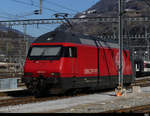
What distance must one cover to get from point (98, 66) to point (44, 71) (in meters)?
4.70

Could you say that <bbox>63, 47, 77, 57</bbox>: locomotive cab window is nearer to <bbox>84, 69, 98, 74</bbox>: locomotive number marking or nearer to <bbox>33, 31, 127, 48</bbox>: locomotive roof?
<bbox>33, 31, 127, 48</bbox>: locomotive roof

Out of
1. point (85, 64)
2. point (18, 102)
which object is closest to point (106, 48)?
point (85, 64)

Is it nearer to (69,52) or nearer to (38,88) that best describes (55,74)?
(38,88)

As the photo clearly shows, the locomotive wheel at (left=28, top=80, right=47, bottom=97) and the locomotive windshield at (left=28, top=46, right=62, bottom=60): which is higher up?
the locomotive windshield at (left=28, top=46, right=62, bottom=60)

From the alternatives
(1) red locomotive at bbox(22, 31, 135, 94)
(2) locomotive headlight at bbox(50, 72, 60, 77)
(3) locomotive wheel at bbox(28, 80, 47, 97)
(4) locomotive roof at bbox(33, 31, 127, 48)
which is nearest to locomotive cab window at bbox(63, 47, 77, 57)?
(1) red locomotive at bbox(22, 31, 135, 94)

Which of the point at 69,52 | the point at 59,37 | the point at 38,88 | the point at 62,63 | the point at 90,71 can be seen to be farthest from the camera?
the point at 90,71

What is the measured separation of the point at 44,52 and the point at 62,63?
1.40 metres

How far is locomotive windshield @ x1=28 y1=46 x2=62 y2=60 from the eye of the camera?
56.3 feet

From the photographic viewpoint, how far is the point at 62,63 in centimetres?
1678

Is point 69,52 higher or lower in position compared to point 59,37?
lower

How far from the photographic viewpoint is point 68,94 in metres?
18.6

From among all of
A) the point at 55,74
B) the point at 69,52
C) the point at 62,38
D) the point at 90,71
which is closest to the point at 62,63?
the point at 55,74

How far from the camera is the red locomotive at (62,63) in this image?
661 inches

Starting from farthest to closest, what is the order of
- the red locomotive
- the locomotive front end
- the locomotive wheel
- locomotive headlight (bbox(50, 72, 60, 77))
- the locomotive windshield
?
the locomotive windshield < the locomotive wheel < the red locomotive < the locomotive front end < locomotive headlight (bbox(50, 72, 60, 77))
